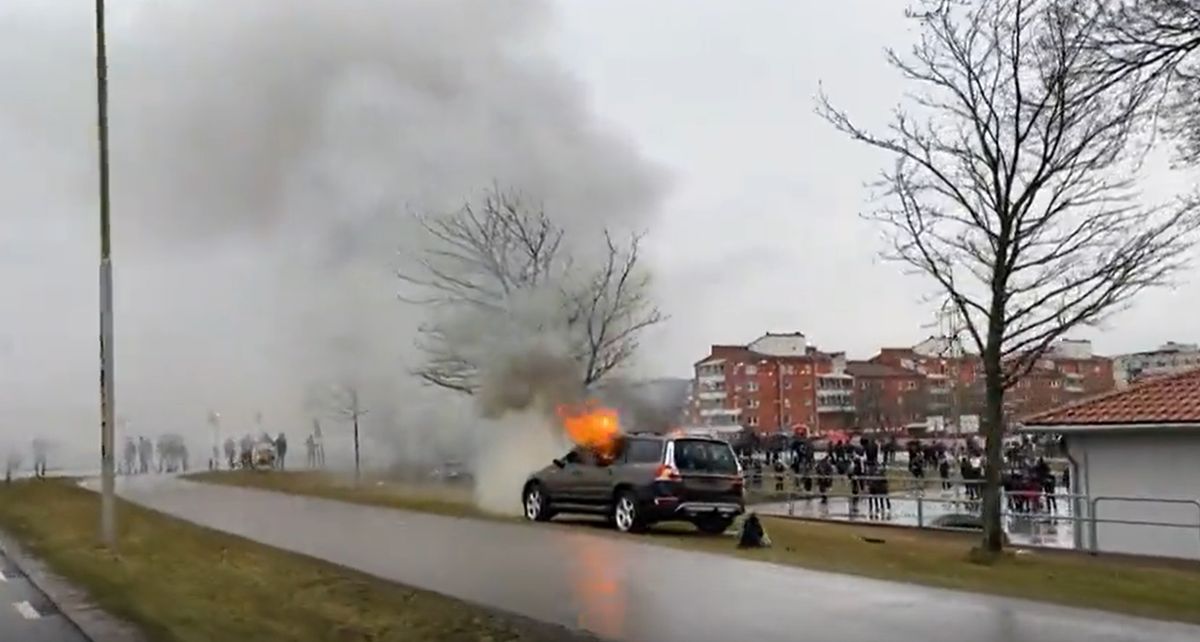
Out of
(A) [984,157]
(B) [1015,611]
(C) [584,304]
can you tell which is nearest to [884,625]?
(B) [1015,611]

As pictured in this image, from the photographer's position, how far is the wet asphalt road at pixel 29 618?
991 cm

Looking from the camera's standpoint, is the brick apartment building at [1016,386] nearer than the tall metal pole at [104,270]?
No

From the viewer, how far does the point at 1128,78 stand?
38.5 feet

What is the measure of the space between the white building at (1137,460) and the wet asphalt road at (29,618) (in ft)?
51.3

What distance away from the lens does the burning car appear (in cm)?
1959

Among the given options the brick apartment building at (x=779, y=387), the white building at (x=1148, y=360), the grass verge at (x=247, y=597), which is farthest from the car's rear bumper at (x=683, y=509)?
the brick apartment building at (x=779, y=387)

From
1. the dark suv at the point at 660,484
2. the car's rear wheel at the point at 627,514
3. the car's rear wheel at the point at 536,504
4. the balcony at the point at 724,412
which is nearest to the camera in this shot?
the dark suv at the point at 660,484

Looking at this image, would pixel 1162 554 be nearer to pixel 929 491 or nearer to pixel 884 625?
pixel 929 491

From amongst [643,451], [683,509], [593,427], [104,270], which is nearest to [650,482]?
[683,509]

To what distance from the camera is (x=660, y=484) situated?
19516 mm

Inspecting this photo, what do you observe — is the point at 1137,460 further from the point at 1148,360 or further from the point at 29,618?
the point at 1148,360

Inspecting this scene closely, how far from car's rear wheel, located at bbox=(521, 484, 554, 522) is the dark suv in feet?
2.25

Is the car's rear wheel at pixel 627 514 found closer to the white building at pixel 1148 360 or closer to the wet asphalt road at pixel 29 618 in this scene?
the wet asphalt road at pixel 29 618

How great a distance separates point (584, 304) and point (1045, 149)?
14.7m
